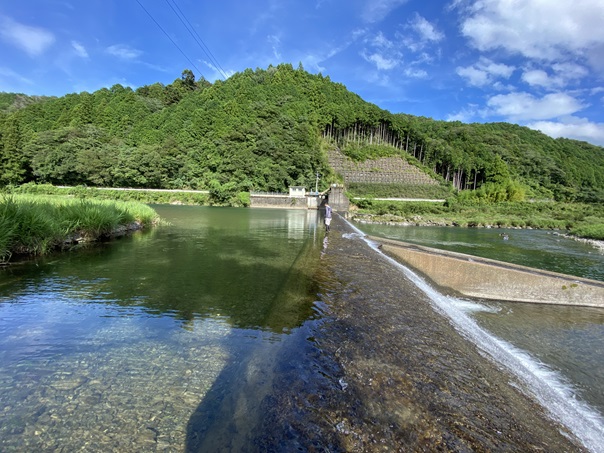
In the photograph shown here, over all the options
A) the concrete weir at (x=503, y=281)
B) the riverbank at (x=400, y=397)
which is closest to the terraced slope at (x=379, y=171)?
the concrete weir at (x=503, y=281)

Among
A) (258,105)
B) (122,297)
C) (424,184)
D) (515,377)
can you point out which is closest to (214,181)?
(258,105)

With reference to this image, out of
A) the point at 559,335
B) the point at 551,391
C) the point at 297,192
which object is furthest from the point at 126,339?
the point at 297,192

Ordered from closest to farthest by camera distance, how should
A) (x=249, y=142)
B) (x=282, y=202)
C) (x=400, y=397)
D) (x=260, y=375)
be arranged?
(x=400, y=397)
(x=260, y=375)
(x=282, y=202)
(x=249, y=142)

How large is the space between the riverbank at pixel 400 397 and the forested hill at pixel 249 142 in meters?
51.9

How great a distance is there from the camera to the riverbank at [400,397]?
2.45 metres

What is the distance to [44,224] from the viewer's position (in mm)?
9125

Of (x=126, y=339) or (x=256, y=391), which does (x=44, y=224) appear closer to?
(x=126, y=339)

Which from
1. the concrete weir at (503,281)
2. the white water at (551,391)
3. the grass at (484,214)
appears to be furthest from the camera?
the grass at (484,214)

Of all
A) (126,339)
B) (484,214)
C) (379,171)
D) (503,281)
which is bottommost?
(503,281)

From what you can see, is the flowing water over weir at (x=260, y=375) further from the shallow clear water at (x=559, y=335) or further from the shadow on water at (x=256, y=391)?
the shallow clear water at (x=559, y=335)

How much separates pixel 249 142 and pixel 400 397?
72.2 metres

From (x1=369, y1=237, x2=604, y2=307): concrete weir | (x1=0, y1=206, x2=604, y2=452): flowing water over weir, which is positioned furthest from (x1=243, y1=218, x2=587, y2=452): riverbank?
(x1=369, y1=237, x2=604, y2=307): concrete weir

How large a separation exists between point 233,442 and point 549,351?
21.6 ft

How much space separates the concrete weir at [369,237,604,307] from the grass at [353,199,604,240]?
29.0 meters
